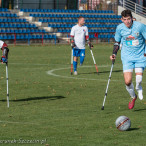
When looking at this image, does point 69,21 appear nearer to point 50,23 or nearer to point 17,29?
point 50,23

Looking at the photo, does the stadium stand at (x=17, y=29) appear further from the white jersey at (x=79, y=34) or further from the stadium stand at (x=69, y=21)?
the white jersey at (x=79, y=34)

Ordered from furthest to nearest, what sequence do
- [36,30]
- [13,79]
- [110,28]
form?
[110,28]
[36,30]
[13,79]

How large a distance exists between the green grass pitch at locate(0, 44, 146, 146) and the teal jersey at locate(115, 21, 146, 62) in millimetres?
1267

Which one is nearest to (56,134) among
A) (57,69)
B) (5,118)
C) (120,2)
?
(5,118)

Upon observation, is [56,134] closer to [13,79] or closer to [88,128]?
[88,128]

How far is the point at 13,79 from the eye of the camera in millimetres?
17578

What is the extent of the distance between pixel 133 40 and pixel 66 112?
2275 mm

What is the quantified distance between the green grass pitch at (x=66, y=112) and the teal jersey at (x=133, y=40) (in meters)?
1.27

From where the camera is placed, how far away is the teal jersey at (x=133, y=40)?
10648mm

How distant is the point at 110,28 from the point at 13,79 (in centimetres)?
3188

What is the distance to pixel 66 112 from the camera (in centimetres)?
1048

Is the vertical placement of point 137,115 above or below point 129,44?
below

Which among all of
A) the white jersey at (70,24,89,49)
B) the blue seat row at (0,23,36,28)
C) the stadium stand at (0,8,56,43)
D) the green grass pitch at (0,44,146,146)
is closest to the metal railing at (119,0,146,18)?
the stadium stand at (0,8,56,43)

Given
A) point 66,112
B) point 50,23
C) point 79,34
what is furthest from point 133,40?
point 50,23
